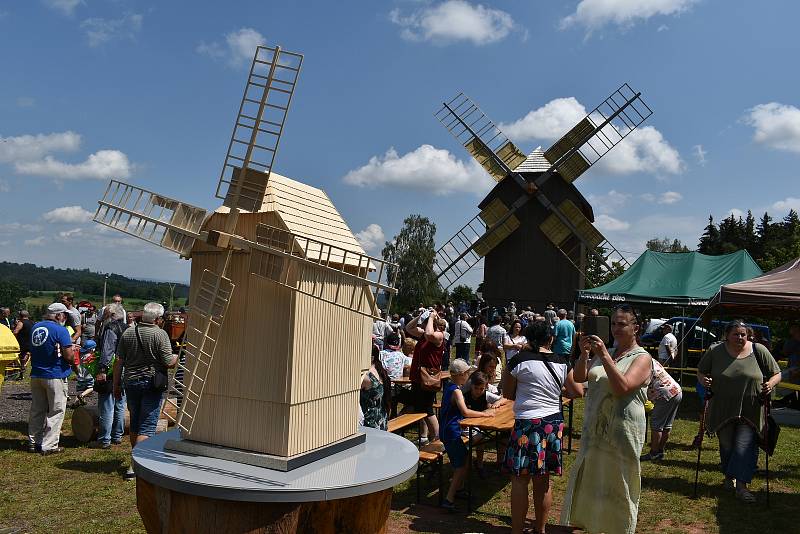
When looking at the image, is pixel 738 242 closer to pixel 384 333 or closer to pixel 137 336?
pixel 384 333

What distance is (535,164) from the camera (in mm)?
26562

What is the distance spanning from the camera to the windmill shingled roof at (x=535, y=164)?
26266mm

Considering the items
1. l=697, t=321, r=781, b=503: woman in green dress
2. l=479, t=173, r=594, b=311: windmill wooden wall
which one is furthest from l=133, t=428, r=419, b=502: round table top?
l=479, t=173, r=594, b=311: windmill wooden wall

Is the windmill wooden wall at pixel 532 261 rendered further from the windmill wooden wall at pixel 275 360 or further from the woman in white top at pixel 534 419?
the windmill wooden wall at pixel 275 360

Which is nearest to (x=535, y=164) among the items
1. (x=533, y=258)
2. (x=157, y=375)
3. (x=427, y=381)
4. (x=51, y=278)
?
(x=533, y=258)

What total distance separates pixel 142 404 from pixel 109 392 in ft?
5.72

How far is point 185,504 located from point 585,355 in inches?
108

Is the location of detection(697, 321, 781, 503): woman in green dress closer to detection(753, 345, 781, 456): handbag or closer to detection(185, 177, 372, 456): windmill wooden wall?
detection(753, 345, 781, 456): handbag

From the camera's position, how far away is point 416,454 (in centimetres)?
442

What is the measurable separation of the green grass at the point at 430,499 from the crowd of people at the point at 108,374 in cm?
33

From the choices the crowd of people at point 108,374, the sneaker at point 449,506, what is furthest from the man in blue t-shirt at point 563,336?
the crowd of people at point 108,374

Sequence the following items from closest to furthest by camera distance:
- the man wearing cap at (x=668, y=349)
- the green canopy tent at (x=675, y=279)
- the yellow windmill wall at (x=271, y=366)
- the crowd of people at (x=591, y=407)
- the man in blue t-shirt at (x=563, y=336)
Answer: the yellow windmill wall at (x=271, y=366), the crowd of people at (x=591, y=407), the man in blue t-shirt at (x=563, y=336), the man wearing cap at (x=668, y=349), the green canopy tent at (x=675, y=279)

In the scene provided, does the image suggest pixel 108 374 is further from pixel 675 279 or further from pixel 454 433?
pixel 675 279

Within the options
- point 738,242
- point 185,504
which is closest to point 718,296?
point 185,504
